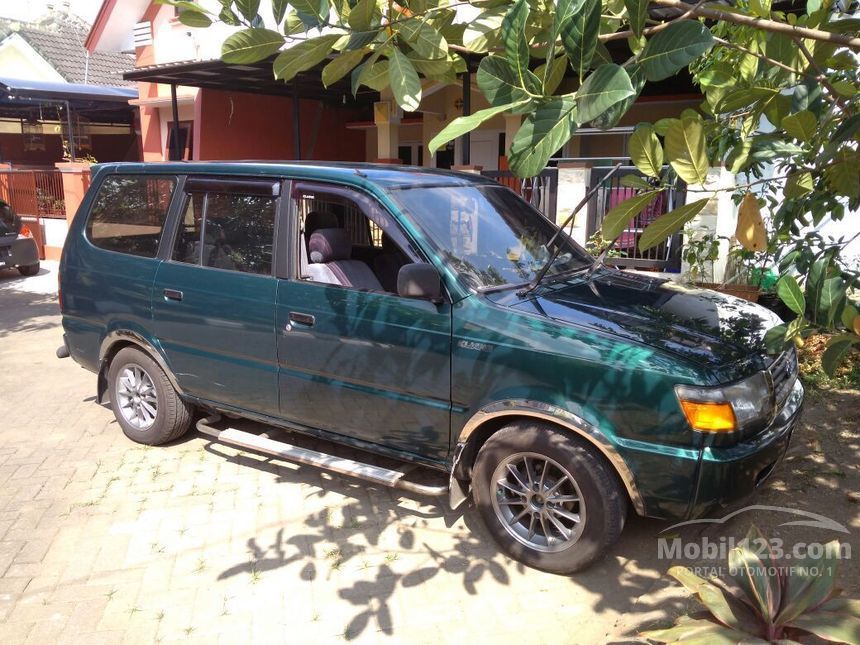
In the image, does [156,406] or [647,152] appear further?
[156,406]

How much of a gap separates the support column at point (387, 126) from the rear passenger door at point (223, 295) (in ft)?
27.7

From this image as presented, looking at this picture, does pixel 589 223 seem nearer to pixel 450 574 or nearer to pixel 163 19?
pixel 450 574

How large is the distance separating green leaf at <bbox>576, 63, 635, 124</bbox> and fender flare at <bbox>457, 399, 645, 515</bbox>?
6.00 ft

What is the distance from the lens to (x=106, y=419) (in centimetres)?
591

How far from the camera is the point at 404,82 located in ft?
7.47

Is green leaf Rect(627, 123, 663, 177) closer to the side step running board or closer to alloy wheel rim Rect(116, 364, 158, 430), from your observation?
the side step running board

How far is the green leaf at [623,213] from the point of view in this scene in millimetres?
2311

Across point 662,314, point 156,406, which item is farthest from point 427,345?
point 156,406

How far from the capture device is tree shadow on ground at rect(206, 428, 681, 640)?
11.4 ft

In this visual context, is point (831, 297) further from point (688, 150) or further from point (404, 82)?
point (404, 82)

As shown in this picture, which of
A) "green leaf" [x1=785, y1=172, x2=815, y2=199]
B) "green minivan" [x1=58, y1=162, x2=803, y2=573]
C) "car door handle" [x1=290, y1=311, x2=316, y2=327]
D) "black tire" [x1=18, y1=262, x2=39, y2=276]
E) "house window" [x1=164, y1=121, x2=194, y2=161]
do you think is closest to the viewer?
"green leaf" [x1=785, y1=172, x2=815, y2=199]

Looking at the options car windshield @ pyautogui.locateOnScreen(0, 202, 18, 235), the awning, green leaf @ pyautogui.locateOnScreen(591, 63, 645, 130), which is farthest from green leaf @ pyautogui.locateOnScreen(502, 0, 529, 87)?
car windshield @ pyautogui.locateOnScreen(0, 202, 18, 235)

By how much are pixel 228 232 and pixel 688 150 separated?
3163 millimetres

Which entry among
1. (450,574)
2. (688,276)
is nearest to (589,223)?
(688,276)
